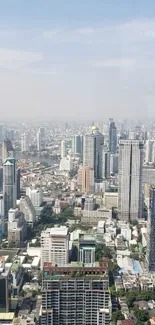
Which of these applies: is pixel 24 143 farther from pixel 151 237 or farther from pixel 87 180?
pixel 151 237

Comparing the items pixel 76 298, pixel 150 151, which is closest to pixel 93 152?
pixel 150 151

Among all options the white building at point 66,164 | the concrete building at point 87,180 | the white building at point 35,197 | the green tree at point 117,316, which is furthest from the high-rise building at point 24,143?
the green tree at point 117,316

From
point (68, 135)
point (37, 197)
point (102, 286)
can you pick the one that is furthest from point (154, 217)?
point (68, 135)

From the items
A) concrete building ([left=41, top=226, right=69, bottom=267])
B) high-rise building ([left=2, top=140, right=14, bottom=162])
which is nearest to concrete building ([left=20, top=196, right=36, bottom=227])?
concrete building ([left=41, top=226, right=69, bottom=267])

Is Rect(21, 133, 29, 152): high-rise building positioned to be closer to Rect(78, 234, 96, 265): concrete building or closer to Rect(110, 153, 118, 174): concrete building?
Rect(110, 153, 118, 174): concrete building

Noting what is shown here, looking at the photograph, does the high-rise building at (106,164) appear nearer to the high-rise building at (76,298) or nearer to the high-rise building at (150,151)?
the high-rise building at (150,151)
